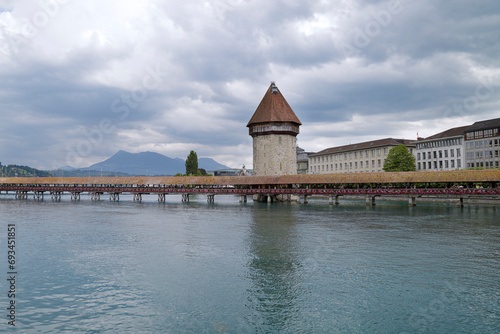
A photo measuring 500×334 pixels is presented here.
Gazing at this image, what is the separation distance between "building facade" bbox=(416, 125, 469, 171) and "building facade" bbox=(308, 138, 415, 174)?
299cm

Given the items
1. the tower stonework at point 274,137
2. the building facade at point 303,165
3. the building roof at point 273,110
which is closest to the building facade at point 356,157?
the building facade at point 303,165

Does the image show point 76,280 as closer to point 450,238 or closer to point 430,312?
point 430,312

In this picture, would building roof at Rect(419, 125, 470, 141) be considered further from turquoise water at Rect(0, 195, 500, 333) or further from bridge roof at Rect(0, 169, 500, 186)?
turquoise water at Rect(0, 195, 500, 333)

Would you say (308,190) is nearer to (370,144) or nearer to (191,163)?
(370,144)

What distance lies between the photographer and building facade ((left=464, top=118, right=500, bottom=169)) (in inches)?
1914

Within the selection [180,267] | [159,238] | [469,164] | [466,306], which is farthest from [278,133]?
[466,306]

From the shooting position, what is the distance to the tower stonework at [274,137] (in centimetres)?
5241

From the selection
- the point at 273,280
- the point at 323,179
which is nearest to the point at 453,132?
the point at 323,179

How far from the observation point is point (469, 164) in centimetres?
5241

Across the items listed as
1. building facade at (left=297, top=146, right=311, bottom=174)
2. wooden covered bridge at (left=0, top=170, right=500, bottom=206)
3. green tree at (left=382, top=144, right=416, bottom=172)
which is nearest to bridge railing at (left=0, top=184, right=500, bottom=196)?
wooden covered bridge at (left=0, top=170, right=500, bottom=206)

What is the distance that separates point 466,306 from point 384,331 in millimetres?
2776

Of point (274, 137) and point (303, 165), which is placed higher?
point (274, 137)

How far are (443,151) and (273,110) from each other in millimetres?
28099

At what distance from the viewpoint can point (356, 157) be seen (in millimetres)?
71938
